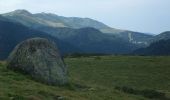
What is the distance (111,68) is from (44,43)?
25343 millimetres

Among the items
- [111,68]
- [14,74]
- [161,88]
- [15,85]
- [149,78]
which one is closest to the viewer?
[15,85]

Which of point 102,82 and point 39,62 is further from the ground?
point 39,62

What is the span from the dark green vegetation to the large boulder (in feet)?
2.20

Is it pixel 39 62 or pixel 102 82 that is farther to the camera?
pixel 102 82

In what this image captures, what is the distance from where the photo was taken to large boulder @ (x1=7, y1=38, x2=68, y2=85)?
27766 millimetres

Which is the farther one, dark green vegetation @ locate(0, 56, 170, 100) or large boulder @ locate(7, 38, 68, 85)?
large boulder @ locate(7, 38, 68, 85)

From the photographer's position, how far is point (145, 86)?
43.1 meters

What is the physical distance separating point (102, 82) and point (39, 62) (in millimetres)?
16510

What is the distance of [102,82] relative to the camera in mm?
43562

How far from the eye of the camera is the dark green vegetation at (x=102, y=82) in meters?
23.0

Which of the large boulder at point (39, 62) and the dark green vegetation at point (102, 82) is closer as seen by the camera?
the dark green vegetation at point (102, 82)

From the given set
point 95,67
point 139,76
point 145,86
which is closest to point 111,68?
point 95,67

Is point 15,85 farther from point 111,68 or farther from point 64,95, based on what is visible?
point 111,68

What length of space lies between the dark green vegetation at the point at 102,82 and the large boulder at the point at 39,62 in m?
0.67
